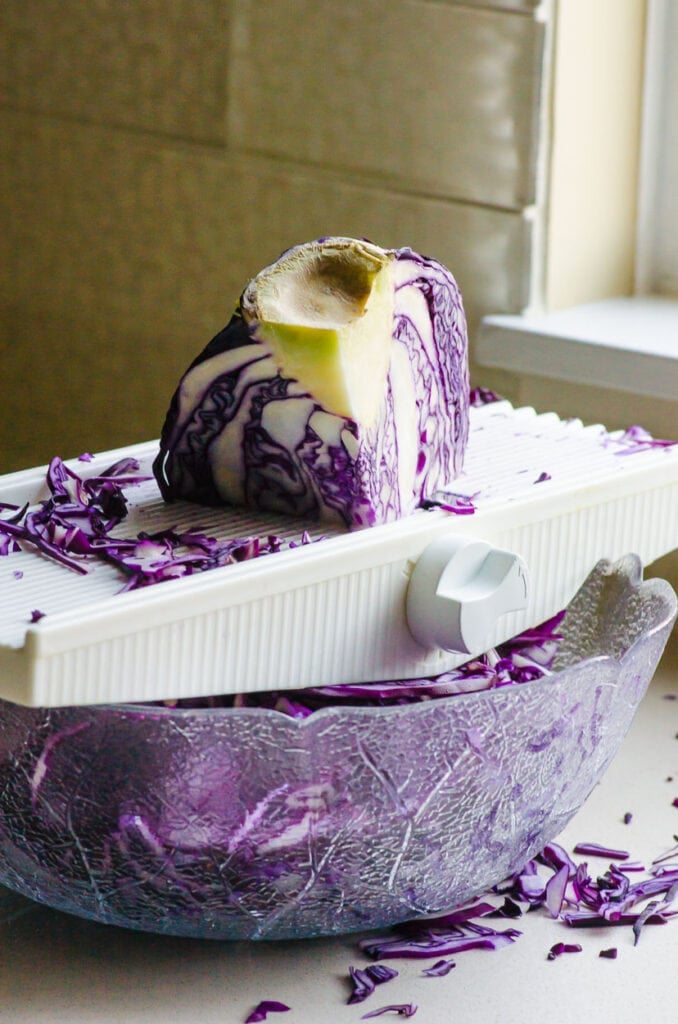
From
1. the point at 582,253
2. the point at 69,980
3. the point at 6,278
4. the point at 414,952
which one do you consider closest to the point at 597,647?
the point at 414,952

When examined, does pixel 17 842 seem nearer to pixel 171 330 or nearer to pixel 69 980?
pixel 69 980

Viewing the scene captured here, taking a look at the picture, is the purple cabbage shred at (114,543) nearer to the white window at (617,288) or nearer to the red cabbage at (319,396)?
the red cabbage at (319,396)

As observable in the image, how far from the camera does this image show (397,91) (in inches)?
45.4

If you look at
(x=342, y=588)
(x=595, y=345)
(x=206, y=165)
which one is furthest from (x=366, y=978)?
(x=206, y=165)

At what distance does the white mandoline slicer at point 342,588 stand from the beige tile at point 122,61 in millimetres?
583

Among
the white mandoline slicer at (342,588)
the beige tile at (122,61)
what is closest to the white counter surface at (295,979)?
the white mandoline slicer at (342,588)

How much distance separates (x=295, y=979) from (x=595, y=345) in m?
0.57

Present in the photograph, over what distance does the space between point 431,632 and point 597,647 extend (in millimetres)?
167

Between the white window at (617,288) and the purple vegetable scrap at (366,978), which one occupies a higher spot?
the white window at (617,288)

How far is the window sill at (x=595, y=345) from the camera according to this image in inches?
40.5

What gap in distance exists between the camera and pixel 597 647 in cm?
77

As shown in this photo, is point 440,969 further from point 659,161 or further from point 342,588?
point 659,161

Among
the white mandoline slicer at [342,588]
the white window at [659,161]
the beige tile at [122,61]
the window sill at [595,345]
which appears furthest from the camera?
the beige tile at [122,61]

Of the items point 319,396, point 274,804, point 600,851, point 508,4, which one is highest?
point 508,4
